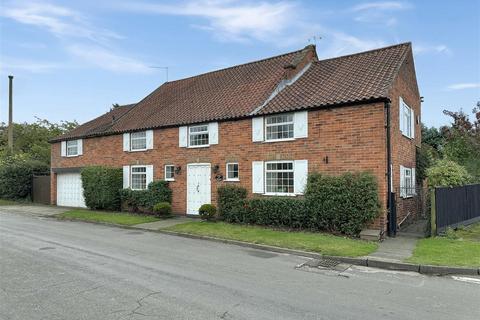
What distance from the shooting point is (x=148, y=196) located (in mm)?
19031

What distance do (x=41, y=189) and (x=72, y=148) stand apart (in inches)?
194

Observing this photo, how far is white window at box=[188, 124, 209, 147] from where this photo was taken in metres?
17.9

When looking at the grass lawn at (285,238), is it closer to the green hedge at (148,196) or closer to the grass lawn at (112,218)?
the grass lawn at (112,218)

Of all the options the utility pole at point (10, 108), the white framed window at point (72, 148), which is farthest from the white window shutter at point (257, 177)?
the utility pole at point (10, 108)

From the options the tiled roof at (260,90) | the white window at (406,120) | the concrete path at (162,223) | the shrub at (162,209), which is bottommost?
the concrete path at (162,223)

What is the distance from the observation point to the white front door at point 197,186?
57.4ft

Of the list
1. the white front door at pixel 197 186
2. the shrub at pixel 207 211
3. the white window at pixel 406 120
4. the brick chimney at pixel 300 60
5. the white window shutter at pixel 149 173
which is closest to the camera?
the white window at pixel 406 120

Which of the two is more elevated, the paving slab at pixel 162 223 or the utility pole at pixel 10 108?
the utility pole at pixel 10 108

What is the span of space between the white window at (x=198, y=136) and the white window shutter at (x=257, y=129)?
2680mm

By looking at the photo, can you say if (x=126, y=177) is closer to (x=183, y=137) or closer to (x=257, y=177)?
(x=183, y=137)

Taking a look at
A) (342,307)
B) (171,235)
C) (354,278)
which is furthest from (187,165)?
(342,307)

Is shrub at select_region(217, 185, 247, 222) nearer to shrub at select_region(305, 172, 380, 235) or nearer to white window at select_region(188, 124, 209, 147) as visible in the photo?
white window at select_region(188, 124, 209, 147)

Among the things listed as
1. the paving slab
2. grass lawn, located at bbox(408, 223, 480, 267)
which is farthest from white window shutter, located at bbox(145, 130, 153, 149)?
grass lawn, located at bbox(408, 223, 480, 267)

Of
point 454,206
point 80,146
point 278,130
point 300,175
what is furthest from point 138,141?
point 454,206
